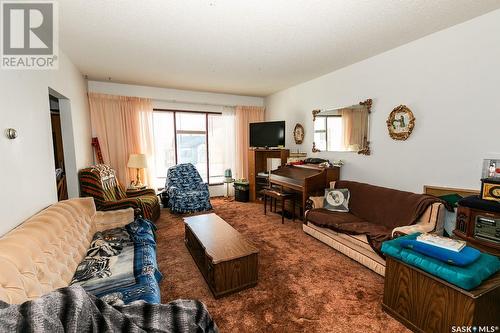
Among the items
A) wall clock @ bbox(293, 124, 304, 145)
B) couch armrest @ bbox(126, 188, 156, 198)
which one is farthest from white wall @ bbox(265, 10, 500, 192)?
couch armrest @ bbox(126, 188, 156, 198)

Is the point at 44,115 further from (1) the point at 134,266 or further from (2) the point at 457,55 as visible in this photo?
(2) the point at 457,55

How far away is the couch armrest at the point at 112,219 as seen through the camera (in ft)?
8.46

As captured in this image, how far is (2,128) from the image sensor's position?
1500mm

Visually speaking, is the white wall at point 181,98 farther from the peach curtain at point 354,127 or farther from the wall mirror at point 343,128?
the peach curtain at point 354,127

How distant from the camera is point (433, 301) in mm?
1535

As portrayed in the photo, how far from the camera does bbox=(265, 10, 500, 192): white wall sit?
2.25 metres

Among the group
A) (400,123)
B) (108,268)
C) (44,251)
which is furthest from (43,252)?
(400,123)

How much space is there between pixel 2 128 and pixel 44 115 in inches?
32.9

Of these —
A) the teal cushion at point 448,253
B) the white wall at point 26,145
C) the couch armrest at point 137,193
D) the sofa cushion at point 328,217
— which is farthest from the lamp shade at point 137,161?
the teal cushion at point 448,253

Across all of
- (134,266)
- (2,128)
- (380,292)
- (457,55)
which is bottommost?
(380,292)

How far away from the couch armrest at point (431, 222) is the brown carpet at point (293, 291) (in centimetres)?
59

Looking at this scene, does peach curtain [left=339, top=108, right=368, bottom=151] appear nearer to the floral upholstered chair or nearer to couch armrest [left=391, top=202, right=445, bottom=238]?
couch armrest [left=391, top=202, right=445, bottom=238]

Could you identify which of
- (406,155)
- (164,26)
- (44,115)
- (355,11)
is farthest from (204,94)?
(406,155)

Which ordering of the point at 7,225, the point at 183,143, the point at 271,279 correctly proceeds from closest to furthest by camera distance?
the point at 7,225
the point at 271,279
the point at 183,143
